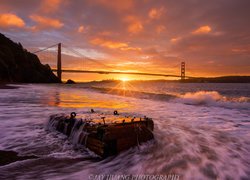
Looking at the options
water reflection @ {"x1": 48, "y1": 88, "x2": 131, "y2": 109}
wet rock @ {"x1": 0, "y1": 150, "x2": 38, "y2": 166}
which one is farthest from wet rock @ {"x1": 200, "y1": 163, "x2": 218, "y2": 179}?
water reflection @ {"x1": 48, "y1": 88, "x2": 131, "y2": 109}

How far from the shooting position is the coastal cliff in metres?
64.9

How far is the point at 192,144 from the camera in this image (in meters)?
5.99

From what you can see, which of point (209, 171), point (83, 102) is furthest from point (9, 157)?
point (83, 102)

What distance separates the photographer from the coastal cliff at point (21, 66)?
6488cm

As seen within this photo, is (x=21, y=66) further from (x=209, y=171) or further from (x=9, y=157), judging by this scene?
(x=209, y=171)

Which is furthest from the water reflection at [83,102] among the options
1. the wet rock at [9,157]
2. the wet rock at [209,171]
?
the wet rock at [209,171]

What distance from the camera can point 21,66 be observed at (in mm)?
73812

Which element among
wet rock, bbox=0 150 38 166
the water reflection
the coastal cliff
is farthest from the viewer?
the coastal cliff

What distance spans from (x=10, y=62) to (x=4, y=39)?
14.1 metres

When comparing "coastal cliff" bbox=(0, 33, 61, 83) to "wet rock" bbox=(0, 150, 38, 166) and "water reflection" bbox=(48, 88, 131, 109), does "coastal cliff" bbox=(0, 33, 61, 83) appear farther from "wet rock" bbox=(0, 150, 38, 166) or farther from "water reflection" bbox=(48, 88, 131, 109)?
"wet rock" bbox=(0, 150, 38, 166)

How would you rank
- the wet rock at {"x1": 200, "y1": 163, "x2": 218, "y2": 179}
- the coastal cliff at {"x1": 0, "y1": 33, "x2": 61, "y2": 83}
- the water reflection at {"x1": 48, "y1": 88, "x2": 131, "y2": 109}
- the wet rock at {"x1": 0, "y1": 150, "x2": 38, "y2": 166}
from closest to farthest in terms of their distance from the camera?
the wet rock at {"x1": 200, "y1": 163, "x2": 218, "y2": 179} < the wet rock at {"x1": 0, "y1": 150, "x2": 38, "y2": 166} < the water reflection at {"x1": 48, "y1": 88, "x2": 131, "y2": 109} < the coastal cliff at {"x1": 0, "y1": 33, "x2": 61, "y2": 83}

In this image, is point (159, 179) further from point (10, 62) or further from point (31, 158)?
point (10, 62)

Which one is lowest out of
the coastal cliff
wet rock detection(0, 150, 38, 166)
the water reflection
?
wet rock detection(0, 150, 38, 166)

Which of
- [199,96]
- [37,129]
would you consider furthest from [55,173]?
[199,96]
